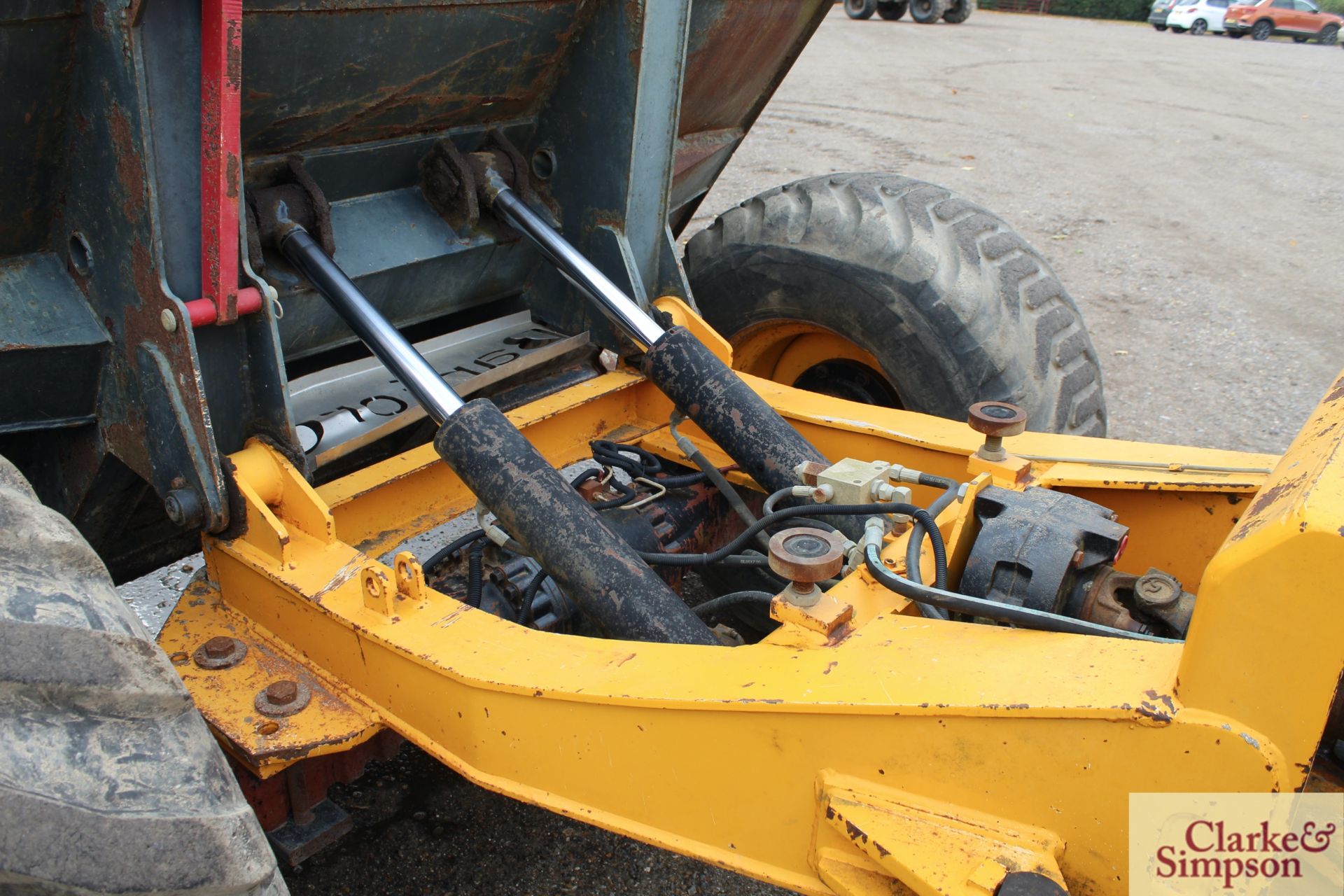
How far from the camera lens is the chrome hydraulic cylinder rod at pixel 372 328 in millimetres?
2023

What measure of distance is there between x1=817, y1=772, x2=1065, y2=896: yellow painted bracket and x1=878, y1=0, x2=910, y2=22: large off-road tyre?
920 inches

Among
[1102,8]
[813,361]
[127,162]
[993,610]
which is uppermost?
[127,162]

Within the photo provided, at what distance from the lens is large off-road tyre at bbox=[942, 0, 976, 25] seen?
22547mm

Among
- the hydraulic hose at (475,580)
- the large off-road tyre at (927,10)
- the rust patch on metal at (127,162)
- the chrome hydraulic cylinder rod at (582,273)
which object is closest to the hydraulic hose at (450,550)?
the hydraulic hose at (475,580)

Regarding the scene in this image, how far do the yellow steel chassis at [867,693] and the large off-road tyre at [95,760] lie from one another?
37 centimetres

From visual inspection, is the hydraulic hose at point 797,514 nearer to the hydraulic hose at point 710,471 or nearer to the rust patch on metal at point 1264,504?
the hydraulic hose at point 710,471

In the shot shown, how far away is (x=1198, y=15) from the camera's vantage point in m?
26.1

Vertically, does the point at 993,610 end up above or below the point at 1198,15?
above

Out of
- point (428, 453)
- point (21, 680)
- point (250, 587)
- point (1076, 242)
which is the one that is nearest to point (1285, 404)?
point (1076, 242)

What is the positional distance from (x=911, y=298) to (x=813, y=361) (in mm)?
465

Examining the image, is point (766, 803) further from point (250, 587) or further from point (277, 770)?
point (250, 587)

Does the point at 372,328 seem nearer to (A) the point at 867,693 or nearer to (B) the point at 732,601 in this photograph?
(B) the point at 732,601

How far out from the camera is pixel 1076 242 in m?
6.93

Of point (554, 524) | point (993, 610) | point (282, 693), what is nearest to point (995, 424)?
point (993, 610)
